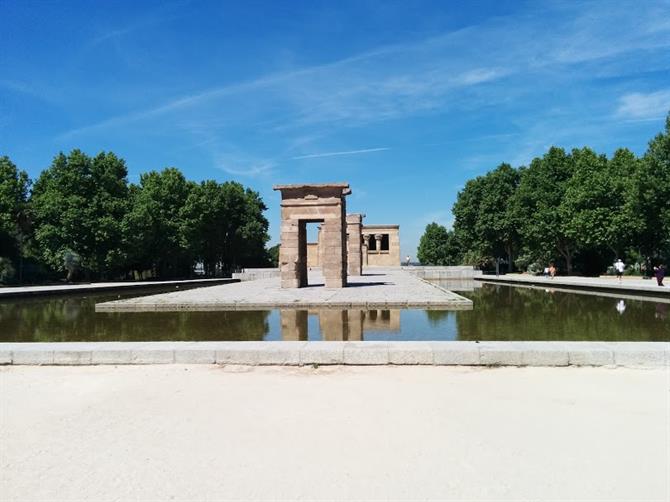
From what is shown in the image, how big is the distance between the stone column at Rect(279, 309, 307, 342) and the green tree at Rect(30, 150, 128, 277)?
907 inches

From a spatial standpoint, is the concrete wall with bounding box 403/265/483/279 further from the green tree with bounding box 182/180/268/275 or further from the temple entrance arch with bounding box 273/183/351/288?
the temple entrance arch with bounding box 273/183/351/288

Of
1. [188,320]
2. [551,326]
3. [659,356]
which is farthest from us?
[188,320]

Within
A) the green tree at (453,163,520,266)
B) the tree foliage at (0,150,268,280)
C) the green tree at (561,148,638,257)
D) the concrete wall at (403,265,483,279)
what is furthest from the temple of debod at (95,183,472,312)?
the green tree at (561,148,638,257)

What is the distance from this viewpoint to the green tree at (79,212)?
31016 millimetres

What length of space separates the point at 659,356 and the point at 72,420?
21.9ft

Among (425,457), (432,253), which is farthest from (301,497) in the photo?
(432,253)

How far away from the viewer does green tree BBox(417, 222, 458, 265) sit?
7219cm

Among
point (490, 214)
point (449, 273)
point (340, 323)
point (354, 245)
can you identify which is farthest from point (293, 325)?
point (490, 214)

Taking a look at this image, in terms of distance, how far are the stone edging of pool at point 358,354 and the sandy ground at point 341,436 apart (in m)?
0.27

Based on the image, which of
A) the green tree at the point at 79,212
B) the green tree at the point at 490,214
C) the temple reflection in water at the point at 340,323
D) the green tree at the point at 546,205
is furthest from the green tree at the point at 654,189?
the green tree at the point at 79,212

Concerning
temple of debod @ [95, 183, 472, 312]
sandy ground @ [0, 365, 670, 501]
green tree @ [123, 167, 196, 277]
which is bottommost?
sandy ground @ [0, 365, 670, 501]

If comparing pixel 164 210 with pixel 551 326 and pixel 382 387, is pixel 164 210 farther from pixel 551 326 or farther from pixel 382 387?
pixel 382 387

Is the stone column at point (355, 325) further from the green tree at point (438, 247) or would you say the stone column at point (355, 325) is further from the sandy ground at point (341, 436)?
the green tree at point (438, 247)

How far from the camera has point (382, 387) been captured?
17.5ft
